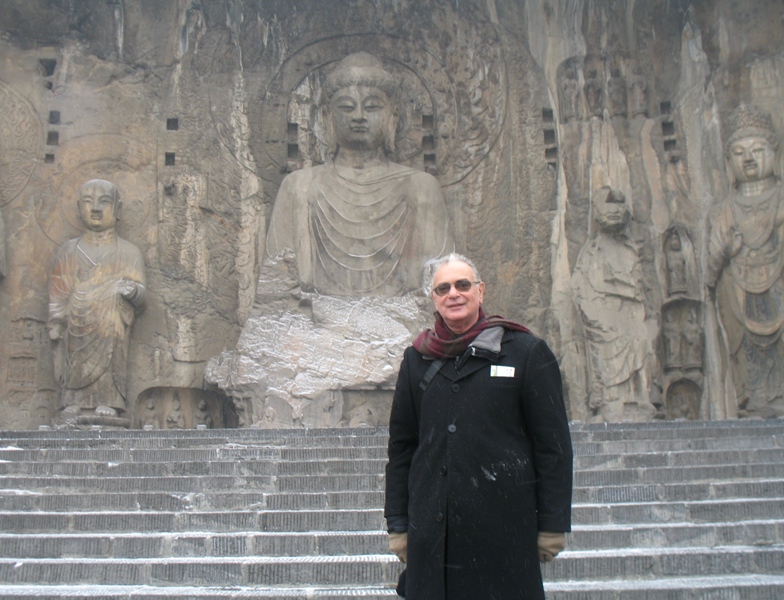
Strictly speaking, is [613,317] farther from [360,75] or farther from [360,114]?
[360,75]

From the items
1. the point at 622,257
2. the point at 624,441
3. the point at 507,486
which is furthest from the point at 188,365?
the point at 507,486

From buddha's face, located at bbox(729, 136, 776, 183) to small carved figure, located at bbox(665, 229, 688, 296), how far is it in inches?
37.8

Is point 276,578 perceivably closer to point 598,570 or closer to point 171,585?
point 171,585

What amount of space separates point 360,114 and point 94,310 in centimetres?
345

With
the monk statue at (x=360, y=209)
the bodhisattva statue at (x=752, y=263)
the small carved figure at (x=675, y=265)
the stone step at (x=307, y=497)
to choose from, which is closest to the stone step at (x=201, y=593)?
the stone step at (x=307, y=497)

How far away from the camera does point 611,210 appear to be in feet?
31.6

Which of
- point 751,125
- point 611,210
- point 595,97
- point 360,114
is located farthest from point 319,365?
point 751,125

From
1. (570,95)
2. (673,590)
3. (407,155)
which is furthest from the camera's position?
(407,155)

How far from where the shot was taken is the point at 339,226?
33.2ft

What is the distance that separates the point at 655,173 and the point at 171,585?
7.69m

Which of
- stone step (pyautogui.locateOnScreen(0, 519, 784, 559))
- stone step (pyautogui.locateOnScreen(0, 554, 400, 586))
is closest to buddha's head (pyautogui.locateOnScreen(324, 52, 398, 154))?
stone step (pyautogui.locateOnScreen(0, 519, 784, 559))

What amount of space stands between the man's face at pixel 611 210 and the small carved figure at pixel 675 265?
2.03 ft

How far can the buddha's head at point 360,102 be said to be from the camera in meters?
10.2

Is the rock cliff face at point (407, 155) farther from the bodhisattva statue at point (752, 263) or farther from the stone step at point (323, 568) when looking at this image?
the stone step at point (323, 568)
